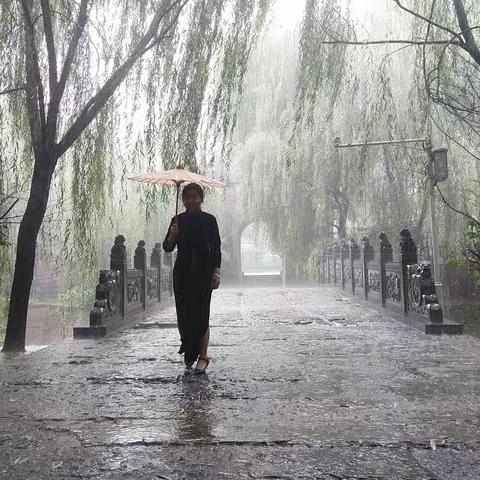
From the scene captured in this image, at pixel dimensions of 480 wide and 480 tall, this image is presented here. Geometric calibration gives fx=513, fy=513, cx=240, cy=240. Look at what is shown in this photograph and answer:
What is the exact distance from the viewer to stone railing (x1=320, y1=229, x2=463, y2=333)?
684 centimetres

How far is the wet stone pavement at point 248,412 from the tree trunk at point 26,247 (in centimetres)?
61

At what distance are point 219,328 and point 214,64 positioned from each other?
12.2ft

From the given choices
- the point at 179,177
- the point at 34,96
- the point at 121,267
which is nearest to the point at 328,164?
the point at 121,267

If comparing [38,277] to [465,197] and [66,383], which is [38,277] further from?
[66,383]

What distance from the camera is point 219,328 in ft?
24.8

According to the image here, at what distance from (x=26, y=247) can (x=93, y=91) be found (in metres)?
2.11

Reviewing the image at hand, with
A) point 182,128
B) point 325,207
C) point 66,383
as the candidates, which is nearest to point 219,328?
point 182,128

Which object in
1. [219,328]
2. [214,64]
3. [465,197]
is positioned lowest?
[219,328]

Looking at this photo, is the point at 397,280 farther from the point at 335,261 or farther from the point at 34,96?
the point at 335,261

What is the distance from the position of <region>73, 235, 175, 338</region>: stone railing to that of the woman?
2.79 meters

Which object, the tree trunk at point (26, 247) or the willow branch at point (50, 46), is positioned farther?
the tree trunk at point (26, 247)

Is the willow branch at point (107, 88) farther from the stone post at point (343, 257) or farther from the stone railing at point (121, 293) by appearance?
the stone post at point (343, 257)

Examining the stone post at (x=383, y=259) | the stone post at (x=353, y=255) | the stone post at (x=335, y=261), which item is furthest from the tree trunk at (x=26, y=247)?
the stone post at (x=335, y=261)

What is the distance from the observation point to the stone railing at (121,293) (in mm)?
6848
